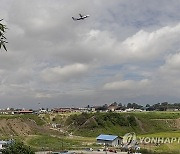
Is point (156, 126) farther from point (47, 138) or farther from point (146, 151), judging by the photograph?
point (146, 151)

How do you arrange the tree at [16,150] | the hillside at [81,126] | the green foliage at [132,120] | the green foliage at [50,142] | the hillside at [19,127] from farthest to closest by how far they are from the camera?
1. the green foliage at [132,120]
2. the hillside at [81,126]
3. the hillside at [19,127]
4. the green foliage at [50,142]
5. the tree at [16,150]

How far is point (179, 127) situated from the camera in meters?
148

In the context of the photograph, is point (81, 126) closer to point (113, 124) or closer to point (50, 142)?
point (113, 124)

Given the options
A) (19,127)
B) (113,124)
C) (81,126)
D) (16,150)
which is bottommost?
(81,126)

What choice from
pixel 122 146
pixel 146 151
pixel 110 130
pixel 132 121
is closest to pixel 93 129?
pixel 110 130

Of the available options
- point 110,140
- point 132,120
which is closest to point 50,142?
point 110,140

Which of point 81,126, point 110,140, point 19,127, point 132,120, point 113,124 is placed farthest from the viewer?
point 132,120

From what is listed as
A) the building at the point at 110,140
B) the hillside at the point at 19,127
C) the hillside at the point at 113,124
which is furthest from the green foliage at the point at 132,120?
the building at the point at 110,140

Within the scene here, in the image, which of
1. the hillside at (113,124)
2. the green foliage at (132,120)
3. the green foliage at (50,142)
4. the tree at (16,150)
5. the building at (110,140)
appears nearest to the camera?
the tree at (16,150)

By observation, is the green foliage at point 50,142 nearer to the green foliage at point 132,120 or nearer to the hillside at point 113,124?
the hillside at point 113,124

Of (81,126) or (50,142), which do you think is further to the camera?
(81,126)

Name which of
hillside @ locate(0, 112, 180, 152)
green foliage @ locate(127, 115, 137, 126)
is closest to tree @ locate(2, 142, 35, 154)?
hillside @ locate(0, 112, 180, 152)

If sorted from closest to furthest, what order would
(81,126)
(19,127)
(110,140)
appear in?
(110,140) → (19,127) → (81,126)

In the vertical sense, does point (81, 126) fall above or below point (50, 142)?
above
